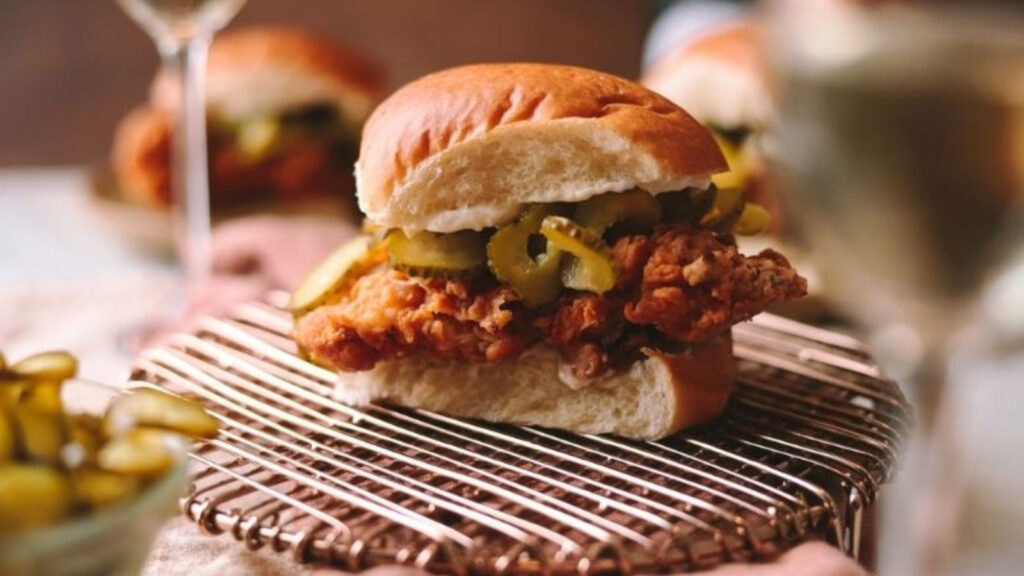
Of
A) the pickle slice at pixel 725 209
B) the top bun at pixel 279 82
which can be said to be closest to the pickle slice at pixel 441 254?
the pickle slice at pixel 725 209

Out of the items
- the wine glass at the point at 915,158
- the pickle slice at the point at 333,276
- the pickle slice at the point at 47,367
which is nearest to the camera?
the wine glass at the point at 915,158

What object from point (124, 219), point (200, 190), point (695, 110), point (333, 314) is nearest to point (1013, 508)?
point (333, 314)

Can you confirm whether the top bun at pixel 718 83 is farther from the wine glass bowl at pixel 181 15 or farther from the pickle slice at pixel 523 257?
the pickle slice at pixel 523 257

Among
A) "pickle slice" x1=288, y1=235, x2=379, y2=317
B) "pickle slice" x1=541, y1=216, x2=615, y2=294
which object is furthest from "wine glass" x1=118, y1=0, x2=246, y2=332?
"pickle slice" x1=541, y1=216, x2=615, y2=294

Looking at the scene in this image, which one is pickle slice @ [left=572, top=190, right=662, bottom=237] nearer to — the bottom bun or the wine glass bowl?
the bottom bun

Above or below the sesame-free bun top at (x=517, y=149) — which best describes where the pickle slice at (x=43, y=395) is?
below

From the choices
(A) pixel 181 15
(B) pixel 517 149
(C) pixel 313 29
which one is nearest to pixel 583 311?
(B) pixel 517 149

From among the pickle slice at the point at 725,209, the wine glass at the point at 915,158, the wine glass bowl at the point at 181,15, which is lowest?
the pickle slice at the point at 725,209
